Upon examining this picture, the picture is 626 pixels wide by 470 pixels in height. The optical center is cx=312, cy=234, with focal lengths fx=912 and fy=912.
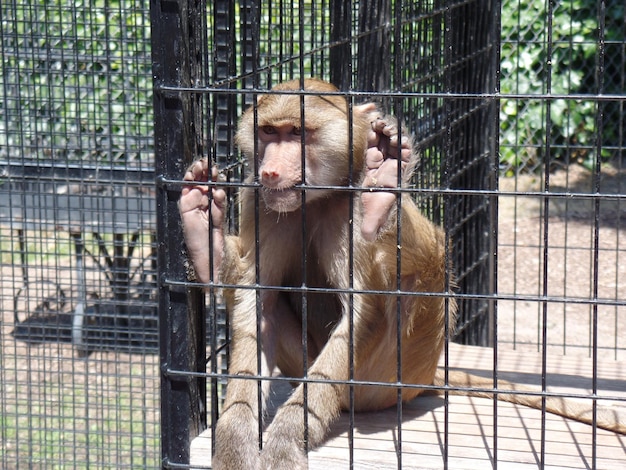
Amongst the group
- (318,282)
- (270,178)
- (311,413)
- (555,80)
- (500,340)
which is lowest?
(500,340)

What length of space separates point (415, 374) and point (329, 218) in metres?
0.69

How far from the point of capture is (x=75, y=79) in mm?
6000

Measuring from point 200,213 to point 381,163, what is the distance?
0.58 m

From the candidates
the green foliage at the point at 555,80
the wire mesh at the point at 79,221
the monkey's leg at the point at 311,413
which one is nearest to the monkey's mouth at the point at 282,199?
the monkey's leg at the point at 311,413

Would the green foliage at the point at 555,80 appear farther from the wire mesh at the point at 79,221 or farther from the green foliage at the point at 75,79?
the wire mesh at the point at 79,221

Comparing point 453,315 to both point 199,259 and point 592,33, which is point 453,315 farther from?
point 592,33

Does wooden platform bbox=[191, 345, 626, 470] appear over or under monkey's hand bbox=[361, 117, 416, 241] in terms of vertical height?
under

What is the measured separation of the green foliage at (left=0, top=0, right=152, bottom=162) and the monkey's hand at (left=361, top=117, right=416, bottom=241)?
299 centimetres

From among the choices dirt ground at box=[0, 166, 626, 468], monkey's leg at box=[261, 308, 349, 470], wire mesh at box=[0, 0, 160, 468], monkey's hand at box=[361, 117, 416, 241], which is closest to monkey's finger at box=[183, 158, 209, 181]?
monkey's hand at box=[361, 117, 416, 241]

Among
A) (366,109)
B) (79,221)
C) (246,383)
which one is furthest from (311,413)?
(79,221)

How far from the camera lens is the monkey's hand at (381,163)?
2.81 m

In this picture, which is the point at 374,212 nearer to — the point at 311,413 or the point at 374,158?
the point at 374,158

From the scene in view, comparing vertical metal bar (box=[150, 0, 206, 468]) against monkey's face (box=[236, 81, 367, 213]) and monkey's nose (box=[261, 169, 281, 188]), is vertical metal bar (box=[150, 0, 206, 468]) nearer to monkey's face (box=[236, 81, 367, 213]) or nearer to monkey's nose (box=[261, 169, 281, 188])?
monkey's nose (box=[261, 169, 281, 188])

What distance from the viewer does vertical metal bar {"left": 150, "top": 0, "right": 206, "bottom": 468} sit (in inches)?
104
